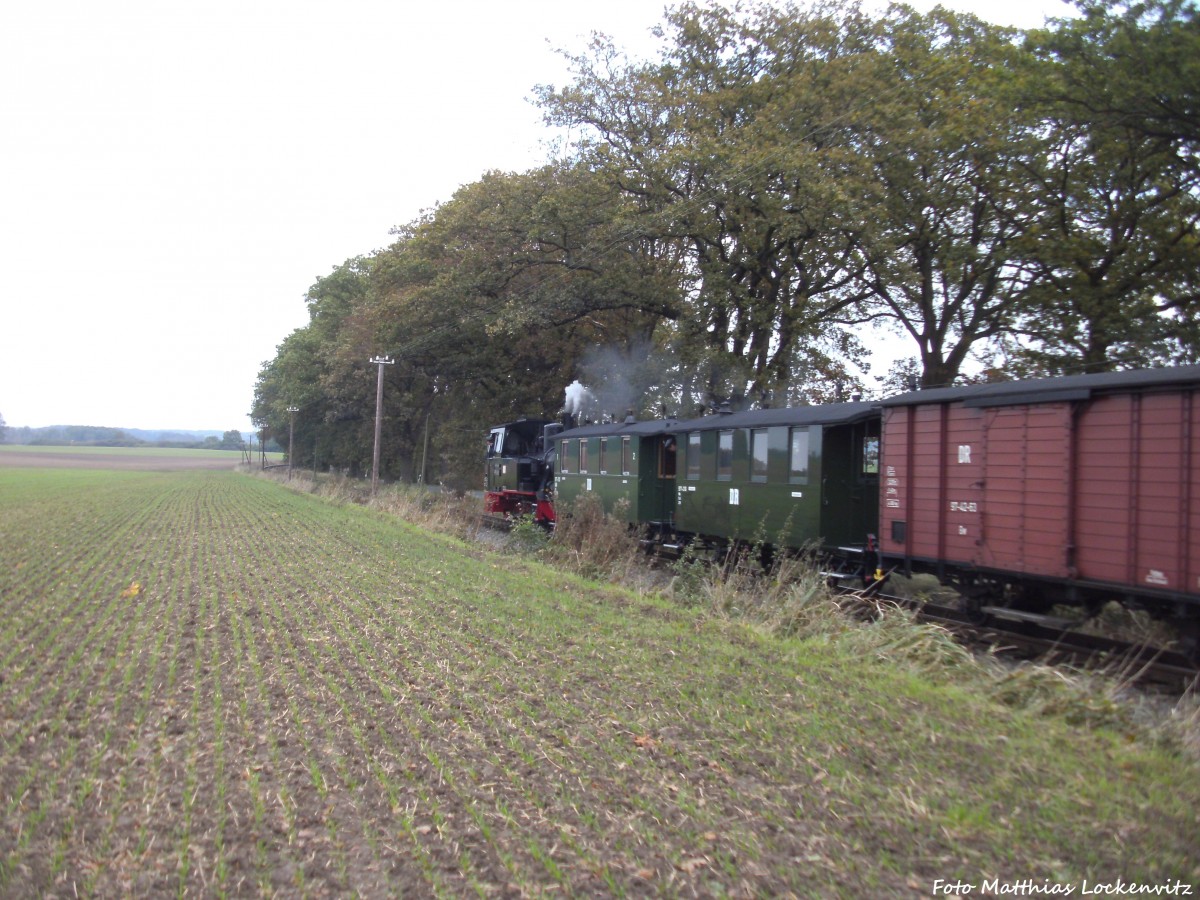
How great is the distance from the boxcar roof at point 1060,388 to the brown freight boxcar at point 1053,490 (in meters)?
0.02

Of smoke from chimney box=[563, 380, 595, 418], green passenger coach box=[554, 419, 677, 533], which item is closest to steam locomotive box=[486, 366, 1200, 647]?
green passenger coach box=[554, 419, 677, 533]

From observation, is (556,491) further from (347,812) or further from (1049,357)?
(347,812)

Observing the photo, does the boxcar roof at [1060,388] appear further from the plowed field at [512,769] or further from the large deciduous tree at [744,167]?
the large deciduous tree at [744,167]

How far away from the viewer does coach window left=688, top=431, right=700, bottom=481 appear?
16.6 meters

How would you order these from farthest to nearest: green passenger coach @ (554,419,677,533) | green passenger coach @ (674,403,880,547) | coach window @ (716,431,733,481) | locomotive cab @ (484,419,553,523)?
locomotive cab @ (484,419,553,523) < green passenger coach @ (554,419,677,533) < coach window @ (716,431,733,481) < green passenger coach @ (674,403,880,547)

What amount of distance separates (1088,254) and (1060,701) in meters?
15.0

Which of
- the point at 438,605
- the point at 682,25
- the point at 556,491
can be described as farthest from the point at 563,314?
the point at 438,605

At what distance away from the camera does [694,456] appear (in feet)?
54.9

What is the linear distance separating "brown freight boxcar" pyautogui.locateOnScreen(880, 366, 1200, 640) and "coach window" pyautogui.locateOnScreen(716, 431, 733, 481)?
3.86m

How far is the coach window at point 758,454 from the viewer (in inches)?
570

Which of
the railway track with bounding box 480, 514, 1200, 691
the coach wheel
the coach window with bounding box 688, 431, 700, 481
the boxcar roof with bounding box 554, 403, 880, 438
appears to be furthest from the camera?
the coach window with bounding box 688, 431, 700, 481

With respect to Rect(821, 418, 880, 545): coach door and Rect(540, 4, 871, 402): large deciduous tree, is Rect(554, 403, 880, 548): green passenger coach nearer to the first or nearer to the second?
Rect(821, 418, 880, 545): coach door

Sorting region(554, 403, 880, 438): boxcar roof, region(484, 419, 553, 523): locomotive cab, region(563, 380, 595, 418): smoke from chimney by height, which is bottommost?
region(484, 419, 553, 523): locomotive cab

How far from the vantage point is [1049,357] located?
61.5 feet
